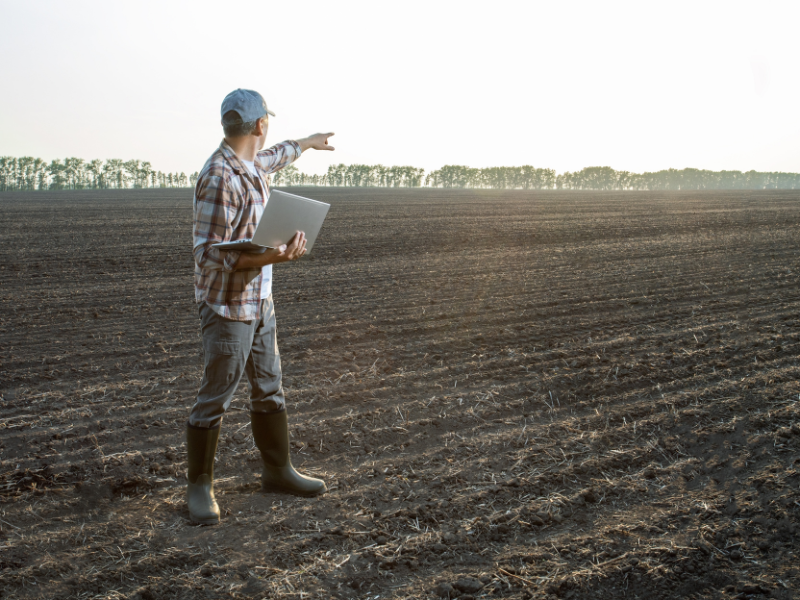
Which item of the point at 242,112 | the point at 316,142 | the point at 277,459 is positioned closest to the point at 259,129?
the point at 242,112

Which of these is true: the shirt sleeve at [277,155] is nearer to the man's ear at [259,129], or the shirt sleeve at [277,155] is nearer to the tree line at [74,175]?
the man's ear at [259,129]

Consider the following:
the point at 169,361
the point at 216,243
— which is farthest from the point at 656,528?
the point at 169,361

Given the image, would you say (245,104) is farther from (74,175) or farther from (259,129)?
(74,175)

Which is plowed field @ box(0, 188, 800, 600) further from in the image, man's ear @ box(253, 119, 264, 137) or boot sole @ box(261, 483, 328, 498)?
man's ear @ box(253, 119, 264, 137)

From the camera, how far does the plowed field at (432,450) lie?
304cm

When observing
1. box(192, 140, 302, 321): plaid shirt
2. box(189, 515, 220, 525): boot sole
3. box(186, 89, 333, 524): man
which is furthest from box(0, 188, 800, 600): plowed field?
box(192, 140, 302, 321): plaid shirt

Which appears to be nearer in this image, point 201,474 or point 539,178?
point 201,474

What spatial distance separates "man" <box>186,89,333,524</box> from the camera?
2.98 metres

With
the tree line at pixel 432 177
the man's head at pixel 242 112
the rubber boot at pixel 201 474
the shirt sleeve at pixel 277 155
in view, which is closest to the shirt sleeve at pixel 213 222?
the man's head at pixel 242 112

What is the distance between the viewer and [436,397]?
5379mm

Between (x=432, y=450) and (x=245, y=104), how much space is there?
2.69 m

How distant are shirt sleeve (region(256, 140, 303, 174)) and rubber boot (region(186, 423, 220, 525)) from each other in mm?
1558

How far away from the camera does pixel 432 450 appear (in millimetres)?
4371

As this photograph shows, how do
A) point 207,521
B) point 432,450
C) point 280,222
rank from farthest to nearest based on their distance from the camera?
point 432,450, point 207,521, point 280,222
